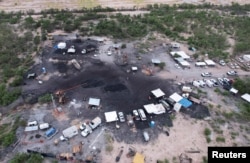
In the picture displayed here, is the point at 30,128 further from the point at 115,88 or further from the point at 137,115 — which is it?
the point at 137,115

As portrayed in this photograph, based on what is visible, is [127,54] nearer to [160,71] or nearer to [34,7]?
[160,71]

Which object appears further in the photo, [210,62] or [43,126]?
[210,62]

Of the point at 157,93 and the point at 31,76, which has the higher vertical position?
the point at 31,76

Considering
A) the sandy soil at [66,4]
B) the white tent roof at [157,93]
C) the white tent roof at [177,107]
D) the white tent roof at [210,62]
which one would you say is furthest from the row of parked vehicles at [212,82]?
the sandy soil at [66,4]

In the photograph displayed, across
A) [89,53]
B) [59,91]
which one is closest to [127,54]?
[89,53]

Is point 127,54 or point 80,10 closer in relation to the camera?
point 127,54

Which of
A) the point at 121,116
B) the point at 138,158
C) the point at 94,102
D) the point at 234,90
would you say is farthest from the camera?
the point at 234,90

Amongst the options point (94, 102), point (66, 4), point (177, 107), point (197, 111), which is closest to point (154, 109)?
point (177, 107)
